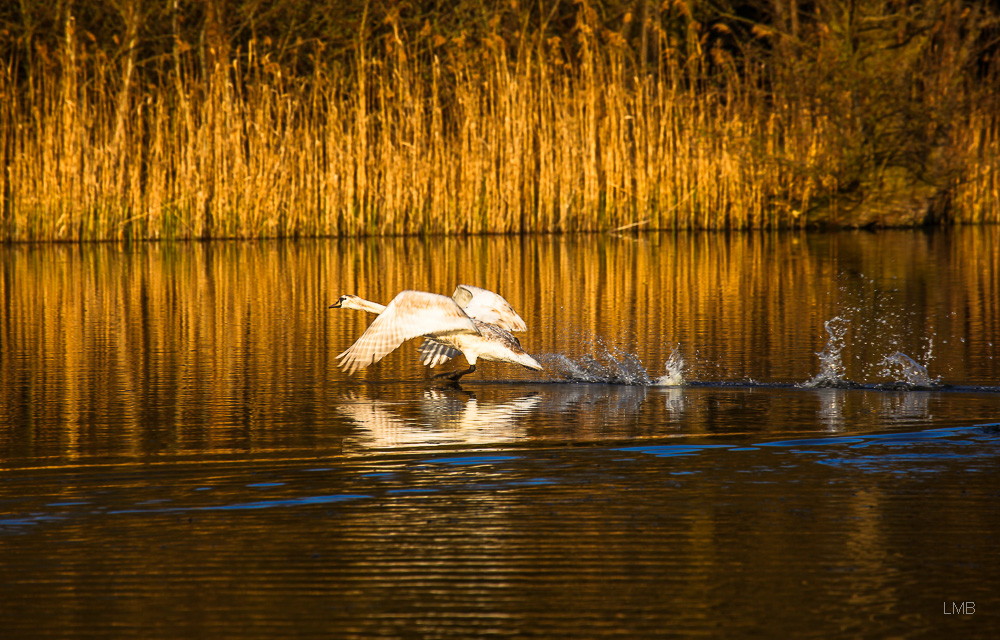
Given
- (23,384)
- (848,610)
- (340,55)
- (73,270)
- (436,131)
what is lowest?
(848,610)

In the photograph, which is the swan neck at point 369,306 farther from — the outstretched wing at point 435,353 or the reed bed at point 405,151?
the reed bed at point 405,151

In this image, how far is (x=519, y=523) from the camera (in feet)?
13.6

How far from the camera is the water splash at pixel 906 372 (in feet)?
21.6

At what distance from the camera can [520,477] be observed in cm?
474

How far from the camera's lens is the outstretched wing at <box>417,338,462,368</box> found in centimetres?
766

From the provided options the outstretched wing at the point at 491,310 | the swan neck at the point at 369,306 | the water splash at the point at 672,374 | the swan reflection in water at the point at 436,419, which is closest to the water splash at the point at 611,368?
the water splash at the point at 672,374

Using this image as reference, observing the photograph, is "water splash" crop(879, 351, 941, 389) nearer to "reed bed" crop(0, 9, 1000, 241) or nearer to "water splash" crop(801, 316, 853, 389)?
"water splash" crop(801, 316, 853, 389)

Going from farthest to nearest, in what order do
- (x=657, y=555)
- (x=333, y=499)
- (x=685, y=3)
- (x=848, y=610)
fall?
(x=685, y=3) → (x=333, y=499) → (x=657, y=555) → (x=848, y=610)

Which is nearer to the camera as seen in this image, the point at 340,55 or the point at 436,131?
the point at 436,131

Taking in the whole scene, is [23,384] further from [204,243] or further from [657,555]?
[204,243]

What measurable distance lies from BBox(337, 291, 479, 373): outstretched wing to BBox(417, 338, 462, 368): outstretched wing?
74 cm

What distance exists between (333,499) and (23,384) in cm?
335

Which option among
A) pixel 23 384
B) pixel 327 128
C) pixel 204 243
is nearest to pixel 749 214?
pixel 327 128

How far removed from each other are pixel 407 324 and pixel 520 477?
2.21m
